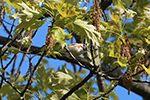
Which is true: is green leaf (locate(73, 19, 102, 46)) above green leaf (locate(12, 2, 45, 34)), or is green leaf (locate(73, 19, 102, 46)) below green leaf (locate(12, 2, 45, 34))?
below

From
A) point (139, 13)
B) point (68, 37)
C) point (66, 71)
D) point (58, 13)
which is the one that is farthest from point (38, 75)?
point (139, 13)

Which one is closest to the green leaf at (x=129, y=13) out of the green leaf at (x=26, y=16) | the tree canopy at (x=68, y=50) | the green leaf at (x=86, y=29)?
the tree canopy at (x=68, y=50)

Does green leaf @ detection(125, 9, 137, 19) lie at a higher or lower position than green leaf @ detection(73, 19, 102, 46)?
higher

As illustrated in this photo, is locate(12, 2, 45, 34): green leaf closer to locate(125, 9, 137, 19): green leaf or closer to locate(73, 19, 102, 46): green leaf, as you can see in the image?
locate(73, 19, 102, 46): green leaf

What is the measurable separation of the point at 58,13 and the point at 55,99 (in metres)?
0.82

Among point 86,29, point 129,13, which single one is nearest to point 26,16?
point 86,29

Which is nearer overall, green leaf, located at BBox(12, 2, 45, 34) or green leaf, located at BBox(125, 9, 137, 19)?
green leaf, located at BBox(12, 2, 45, 34)

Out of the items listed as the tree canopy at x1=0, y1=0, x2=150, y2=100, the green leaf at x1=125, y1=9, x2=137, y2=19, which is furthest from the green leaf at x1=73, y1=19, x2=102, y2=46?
the green leaf at x1=125, y1=9, x2=137, y2=19

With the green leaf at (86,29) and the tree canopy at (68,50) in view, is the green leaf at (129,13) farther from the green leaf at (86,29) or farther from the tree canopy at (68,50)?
the green leaf at (86,29)

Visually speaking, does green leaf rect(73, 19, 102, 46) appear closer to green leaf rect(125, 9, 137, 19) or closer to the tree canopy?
the tree canopy

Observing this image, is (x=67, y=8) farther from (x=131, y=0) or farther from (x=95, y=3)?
(x=131, y=0)

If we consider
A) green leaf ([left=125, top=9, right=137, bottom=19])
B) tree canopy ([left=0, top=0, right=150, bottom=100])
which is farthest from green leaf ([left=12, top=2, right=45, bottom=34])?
green leaf ([left=125, top=9, right=137, bottom=19])

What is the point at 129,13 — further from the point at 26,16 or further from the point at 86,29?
the point at 26,16

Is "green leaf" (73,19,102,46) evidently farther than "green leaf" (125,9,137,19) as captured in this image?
No
